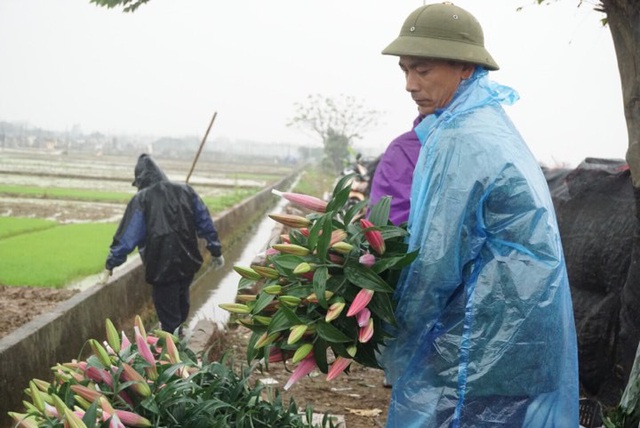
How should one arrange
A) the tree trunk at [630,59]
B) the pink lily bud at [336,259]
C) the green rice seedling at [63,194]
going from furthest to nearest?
the green rice seedling at [63,194], the tree trunk at [630,59], the pink lily bud at [336,259]

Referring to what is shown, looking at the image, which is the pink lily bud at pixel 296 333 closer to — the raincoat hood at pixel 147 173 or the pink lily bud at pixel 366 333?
the pink lily bud at pixel 366 333

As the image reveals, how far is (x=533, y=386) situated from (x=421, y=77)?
93 centimetres

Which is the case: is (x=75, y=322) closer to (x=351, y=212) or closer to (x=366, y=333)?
(x=351, y=212)

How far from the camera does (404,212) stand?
119 inches

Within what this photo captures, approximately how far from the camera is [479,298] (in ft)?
7.14

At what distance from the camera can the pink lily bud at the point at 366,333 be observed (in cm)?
217

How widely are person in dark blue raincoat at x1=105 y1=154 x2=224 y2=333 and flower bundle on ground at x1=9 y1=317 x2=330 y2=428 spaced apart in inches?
172

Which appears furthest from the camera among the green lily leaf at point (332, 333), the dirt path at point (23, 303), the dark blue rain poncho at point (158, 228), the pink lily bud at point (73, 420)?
the dirt path at point (23, 303)

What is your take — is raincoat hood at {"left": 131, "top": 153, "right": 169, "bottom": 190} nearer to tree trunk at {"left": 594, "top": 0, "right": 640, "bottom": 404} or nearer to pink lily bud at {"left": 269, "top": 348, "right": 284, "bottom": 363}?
tree trunk at {"left": 594, "top": 0, "right": 640, "bottom": 404}

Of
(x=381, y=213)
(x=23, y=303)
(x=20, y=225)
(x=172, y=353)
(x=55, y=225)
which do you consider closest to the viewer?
(x=381, y=213)

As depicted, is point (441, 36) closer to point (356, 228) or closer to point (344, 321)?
point (356, 228)

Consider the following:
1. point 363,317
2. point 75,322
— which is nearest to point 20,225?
point 75,322

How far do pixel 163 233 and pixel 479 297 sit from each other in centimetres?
503

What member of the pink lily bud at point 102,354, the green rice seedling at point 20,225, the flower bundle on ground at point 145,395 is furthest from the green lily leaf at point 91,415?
the green rice seedling at point 20,225
